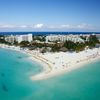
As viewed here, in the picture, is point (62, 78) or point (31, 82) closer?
point (31, 82)

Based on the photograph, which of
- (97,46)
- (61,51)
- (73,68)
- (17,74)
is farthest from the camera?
(97,46)

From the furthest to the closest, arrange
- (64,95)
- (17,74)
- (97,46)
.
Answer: (97,46)
(17,74)
(64,95)

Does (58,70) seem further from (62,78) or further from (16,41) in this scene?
(16,41)

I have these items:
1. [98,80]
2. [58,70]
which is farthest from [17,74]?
[98,80]

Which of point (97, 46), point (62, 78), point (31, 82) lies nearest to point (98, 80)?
point (62, 78)

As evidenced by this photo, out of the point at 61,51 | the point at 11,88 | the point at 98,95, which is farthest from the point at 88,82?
the point at 61,51

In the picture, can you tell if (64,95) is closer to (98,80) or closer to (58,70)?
(98,80)

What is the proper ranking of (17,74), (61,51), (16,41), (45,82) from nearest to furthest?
(45,82), (17,74), (61,51), (16,41)

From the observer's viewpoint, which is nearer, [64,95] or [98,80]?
[64,95]

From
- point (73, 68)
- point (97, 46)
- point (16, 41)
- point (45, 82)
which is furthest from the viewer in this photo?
point (16, 41)
